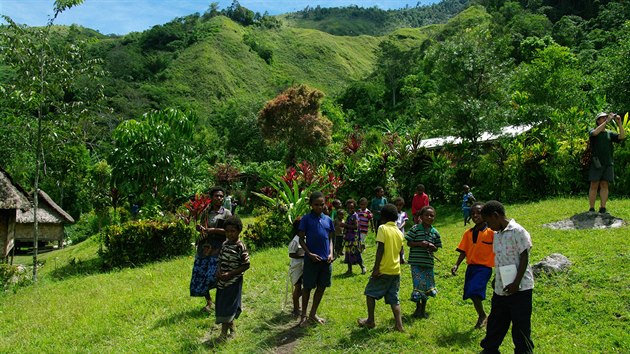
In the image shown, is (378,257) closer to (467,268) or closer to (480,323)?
(467,268)

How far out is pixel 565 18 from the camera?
52.0 meters

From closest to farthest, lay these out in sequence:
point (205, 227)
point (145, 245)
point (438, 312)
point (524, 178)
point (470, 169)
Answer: point (438, 312)
point (205, 227)
point (145, 245)
point (524, 178)
point (470, 169)

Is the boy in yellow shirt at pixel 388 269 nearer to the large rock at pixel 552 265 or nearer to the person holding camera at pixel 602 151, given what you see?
the large rock at pixel 552 265

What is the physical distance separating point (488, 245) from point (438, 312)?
51.1 inches

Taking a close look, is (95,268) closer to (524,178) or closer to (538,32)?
(524,178)

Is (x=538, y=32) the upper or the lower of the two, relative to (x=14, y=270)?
upper

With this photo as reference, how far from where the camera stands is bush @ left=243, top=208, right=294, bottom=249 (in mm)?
13570

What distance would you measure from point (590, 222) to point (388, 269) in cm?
586

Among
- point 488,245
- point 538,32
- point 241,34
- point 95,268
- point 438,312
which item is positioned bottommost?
point 95,268

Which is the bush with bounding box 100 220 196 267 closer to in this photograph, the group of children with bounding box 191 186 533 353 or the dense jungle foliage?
the dense jungle foliage

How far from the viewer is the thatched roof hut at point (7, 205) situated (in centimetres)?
1475

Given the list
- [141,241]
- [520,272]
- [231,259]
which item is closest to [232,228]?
[231,259]

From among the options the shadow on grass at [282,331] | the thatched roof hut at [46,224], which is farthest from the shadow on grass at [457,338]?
the thatched roof hut at [46,224]

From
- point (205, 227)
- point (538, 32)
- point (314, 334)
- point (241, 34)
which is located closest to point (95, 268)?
point (205, 227)
